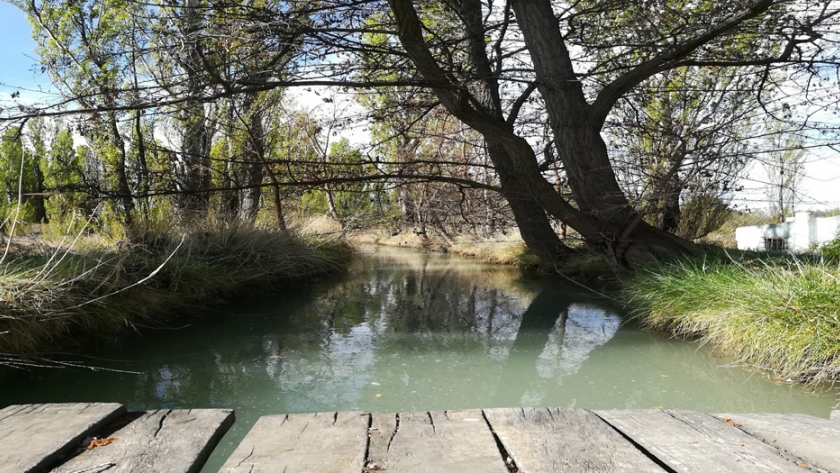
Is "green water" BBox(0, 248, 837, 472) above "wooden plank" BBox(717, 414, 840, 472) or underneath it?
underneath

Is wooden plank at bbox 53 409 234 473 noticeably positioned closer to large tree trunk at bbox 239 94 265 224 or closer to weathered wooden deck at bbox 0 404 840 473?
weathered wooden deck at bbox 0 404 840 473

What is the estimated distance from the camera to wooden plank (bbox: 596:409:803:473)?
4.18ft

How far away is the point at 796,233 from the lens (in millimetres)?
9641

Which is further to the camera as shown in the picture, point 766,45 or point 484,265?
point 484,265

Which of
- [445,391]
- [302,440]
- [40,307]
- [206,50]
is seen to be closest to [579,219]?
[445,391]

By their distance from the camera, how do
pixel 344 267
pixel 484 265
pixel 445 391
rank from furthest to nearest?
pixel 484 265 → pixel 344 267 → pixel 445 391

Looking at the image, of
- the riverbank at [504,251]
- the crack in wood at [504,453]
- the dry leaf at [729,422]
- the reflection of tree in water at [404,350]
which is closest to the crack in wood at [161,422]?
the crack in wood at [504,453]

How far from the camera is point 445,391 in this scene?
3.56 m

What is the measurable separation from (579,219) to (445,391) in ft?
11.0

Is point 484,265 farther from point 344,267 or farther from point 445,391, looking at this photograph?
point 445,391

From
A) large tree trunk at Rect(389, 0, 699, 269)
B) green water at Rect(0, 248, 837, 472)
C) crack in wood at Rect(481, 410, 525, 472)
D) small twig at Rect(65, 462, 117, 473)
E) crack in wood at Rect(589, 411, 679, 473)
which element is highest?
large tree trunk at Rect(389, 0, 699, 269)

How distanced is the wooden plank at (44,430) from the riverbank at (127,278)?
1833 mm

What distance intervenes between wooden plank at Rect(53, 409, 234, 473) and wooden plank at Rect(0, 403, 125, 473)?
A: 50 millimetres

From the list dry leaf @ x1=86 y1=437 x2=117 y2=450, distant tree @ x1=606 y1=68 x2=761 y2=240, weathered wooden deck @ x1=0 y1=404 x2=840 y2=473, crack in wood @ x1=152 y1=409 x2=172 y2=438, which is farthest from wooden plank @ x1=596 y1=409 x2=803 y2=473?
distant tree @ x1=606 y1=68 x2=761 y2=240
